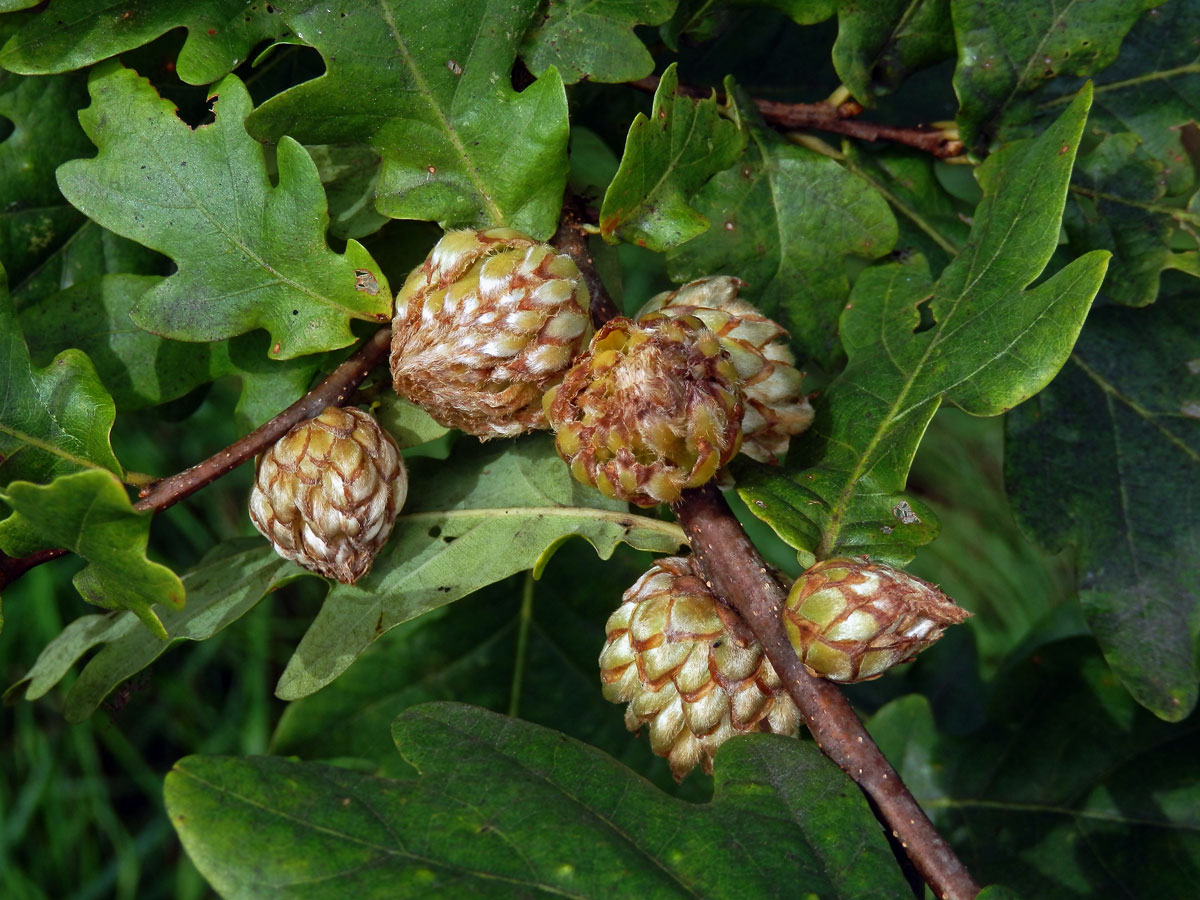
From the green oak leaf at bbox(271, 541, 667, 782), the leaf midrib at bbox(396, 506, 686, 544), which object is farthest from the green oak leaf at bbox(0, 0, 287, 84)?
the green oak leaf at bbox(271, 541, 667, 782)

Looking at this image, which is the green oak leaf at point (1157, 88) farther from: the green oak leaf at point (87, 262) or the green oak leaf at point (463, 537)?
the green oak leaf at point (87, 262)

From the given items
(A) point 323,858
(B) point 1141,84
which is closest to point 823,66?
(B) point 1141,84

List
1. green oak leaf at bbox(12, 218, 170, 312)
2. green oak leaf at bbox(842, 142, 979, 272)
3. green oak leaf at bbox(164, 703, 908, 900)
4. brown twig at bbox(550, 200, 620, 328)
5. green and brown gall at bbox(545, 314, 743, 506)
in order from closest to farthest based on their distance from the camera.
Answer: green oak leaf at bbox(164, 703, 908, 900) → green and brown gall at bbox(545, 314, 743, 506) → brown twig at bbox(550, 200, 620, 328) → green oak leaf at bbox(12, 218, 170, 312) → green oak leaf at bbox(842, 142, 979, 272)

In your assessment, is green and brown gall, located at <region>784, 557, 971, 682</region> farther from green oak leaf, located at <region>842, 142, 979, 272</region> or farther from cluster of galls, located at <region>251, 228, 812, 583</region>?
green oak leaf, located at <region>842, 142, 979, 272</region>

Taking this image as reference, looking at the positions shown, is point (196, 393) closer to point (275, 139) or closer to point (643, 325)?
point (275, 139)

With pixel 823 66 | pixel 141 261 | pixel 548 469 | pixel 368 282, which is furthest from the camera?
pixel 823 66

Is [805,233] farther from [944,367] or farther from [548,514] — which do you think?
[548,514]
